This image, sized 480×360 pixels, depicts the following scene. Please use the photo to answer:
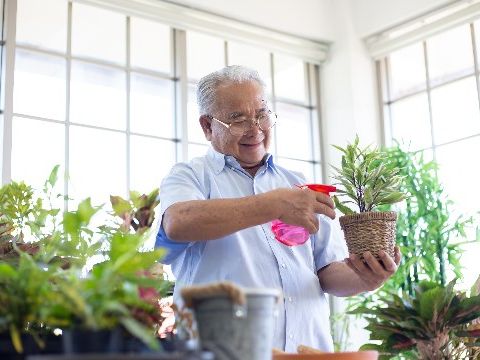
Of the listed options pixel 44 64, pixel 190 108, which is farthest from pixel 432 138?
pixel 44 64

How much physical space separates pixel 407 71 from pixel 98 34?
223cm

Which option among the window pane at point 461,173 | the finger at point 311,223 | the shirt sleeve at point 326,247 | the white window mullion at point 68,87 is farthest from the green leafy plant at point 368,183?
the window pane at point 461,173

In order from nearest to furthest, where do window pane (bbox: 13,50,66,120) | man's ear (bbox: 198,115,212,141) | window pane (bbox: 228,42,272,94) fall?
man's ear (bbox: 198,115,212,141), window pane (bbox: 13,50,66,120), window pane (bbox: 228,42,272,94)

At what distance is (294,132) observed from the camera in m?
5.46

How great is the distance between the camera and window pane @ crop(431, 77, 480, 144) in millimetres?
4930

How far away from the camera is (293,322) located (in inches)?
83.1


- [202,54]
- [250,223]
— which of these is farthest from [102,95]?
[250,223]

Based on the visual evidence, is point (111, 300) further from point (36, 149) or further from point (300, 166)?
point (300, 166)

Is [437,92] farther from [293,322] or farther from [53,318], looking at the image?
[53,318]

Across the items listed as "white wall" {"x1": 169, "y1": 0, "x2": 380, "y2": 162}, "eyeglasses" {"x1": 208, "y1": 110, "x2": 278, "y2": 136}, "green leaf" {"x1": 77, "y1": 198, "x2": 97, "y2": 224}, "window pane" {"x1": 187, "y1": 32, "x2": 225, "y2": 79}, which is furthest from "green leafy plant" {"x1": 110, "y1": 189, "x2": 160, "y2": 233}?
"white wall" {"x1": 169, "y1": 0, "x2": 380, "y2": 162}

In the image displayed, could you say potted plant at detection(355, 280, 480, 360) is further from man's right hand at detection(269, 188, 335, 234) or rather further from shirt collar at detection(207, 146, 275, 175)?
shirt collar at detection(207, 146, 275, 175)

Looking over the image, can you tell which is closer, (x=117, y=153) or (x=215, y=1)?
(x=117, y=153)

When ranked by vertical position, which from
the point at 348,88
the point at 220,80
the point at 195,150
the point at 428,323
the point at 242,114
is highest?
the point at 348,88

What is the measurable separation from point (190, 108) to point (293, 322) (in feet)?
9.52
